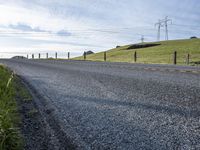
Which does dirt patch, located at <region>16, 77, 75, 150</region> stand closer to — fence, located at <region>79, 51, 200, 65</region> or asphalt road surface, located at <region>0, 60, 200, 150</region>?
asphalt road surface, located at <region>0, 60, 200, 150</region>

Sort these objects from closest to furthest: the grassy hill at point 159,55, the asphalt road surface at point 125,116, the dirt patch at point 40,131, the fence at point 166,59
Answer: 1. the dirt patch at point 40,131
2. the asphalt road surface at point 125,116
3. the fence at point 166,59
4. the grassy hill at point 159,55

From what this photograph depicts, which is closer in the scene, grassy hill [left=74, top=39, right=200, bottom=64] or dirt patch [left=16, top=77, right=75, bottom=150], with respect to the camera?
dirt patch [left=16, top=77, right=75, bottom=150]

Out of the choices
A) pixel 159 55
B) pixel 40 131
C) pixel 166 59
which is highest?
pixel 159 55

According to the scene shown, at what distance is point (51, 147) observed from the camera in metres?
3.83

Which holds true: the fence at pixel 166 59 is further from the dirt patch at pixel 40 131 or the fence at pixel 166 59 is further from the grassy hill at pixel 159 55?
the dirt patch at pixel 40 131

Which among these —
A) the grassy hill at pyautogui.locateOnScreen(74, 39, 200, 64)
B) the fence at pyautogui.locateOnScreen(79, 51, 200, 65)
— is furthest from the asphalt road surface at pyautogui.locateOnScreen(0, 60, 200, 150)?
the grassy hill at pyautogui.locateOnScreen(74, 39, 200, 64)

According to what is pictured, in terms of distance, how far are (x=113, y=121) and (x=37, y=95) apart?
329cm

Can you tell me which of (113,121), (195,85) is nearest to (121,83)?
(195,85)

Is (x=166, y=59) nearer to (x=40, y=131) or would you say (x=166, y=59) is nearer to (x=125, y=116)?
(x=125, y=116)

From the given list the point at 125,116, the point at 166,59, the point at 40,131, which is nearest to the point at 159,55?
the point at 166,59

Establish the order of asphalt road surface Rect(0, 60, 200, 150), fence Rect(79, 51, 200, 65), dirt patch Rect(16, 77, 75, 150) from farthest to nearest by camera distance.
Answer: fence Rect(79, 51, 200, 65) → asphalt road surface Rect(0, 60, 200, 150) → dirt patch Rect(16, 77, 75, 150)

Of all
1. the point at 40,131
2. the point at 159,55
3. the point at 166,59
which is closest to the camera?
the point at 40,131

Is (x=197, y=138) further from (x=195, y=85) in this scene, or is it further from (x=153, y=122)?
(x=195, y=85)

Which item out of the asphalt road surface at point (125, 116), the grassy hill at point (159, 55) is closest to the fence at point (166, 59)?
the grassy hill at point (159, 55)
